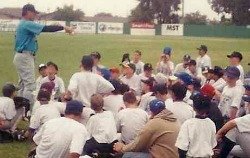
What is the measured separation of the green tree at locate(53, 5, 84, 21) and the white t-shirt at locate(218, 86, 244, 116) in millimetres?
103571

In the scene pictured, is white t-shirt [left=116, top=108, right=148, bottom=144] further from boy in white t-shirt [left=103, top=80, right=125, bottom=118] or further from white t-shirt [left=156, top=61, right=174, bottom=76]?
white t-shirt [left=156, top=61, right=174, bottom=76]

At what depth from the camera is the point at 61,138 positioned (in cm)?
640

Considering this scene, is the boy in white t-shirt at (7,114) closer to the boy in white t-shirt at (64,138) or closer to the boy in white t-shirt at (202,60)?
the boy in white t-shirt at (64,138)

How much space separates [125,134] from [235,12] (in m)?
81.9

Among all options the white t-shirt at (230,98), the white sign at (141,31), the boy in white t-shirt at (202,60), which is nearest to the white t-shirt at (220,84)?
the white t-shirt at (230,98)

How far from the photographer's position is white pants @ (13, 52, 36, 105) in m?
11.3

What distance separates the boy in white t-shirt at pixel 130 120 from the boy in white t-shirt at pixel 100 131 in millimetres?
246

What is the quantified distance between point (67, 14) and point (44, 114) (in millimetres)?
107722

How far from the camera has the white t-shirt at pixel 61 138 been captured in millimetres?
6344

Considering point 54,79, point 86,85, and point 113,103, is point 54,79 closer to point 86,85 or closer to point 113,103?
point 86,85

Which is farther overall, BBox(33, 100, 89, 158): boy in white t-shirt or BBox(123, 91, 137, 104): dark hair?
BBox(123, 91, 137, 104): dark hair

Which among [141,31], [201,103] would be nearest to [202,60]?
[201,103]

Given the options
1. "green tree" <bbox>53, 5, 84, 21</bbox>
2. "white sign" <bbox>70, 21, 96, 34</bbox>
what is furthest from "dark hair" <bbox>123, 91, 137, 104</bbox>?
"green tree" <bbox>53, 5, 84, 21</bbox>

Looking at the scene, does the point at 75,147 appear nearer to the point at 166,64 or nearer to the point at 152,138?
the point at 152,138
